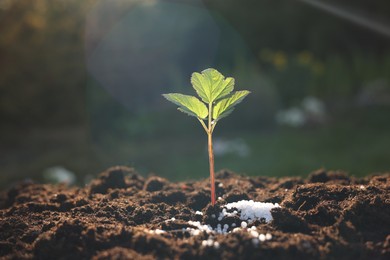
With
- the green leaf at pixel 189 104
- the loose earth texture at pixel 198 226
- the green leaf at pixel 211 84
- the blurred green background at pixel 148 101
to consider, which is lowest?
the loose earth texture at pixel 198 226

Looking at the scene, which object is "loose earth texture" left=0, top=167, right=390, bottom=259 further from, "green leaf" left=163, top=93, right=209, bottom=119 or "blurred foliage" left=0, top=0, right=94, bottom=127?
"blurred foliage" left=0, top=0, right=94, bottom=127

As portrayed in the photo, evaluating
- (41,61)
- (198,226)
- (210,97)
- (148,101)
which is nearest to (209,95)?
(210,97)

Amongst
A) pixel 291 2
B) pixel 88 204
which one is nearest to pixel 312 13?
pixel 291 2

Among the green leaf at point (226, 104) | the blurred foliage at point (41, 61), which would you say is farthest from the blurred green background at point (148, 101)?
the green leaf at point (226, 104)

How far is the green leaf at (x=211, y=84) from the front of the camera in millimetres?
2160

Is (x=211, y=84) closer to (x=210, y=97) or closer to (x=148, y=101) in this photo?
(x=210, y=97)

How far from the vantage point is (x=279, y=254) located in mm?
1692

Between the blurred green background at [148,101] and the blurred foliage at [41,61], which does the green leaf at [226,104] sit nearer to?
the blurred green background at [148,101]

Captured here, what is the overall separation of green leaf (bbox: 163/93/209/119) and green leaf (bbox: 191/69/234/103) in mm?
44

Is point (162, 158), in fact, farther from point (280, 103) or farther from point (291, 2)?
point (291, 2)

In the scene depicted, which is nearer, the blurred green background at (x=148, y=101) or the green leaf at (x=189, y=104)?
the green leaf at (x=189, y=104)

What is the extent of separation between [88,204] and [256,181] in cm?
109

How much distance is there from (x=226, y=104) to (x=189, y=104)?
0.57 feet

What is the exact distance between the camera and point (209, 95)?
7.29 feet
